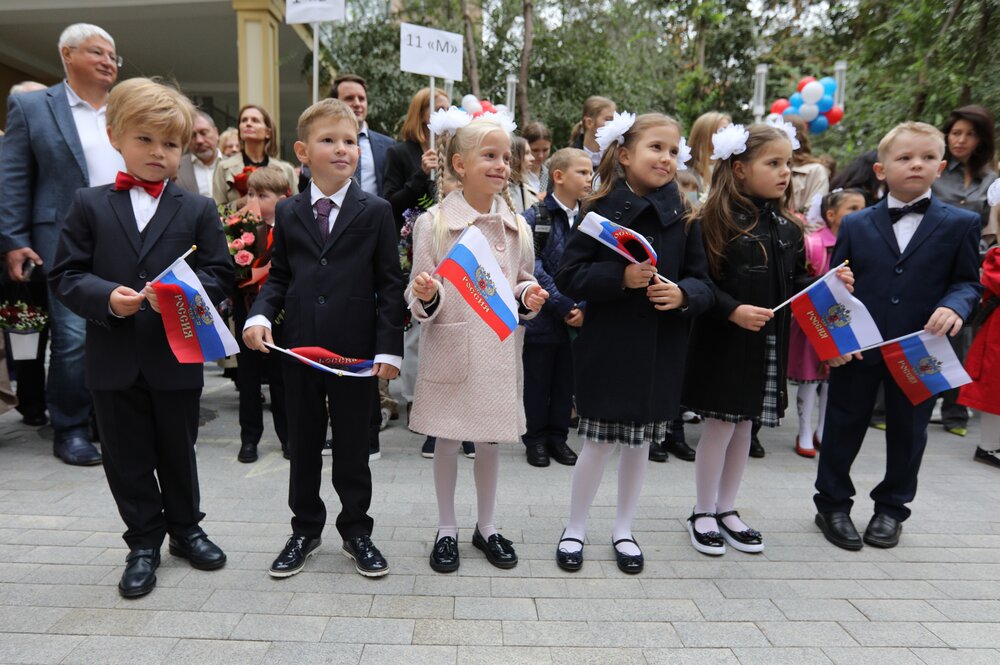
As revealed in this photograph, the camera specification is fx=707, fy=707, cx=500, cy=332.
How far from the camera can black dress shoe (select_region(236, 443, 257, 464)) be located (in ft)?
15.0

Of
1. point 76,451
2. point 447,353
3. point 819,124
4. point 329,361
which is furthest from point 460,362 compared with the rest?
point 819,124

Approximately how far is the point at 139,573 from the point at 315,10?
5.20 m

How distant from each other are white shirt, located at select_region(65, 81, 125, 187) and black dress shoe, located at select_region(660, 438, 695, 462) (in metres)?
4.06

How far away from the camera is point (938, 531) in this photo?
3.73 meters

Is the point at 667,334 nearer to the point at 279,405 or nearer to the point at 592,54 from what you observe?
the point at 279,405

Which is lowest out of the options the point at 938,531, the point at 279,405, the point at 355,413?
the point at 938,531

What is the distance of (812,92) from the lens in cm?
1099

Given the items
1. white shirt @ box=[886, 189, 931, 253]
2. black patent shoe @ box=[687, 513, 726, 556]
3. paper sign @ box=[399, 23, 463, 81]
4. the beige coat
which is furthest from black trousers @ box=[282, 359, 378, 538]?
paper sign @ box=[399, 23, 463, 81]

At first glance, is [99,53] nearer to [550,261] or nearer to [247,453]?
[247,453]

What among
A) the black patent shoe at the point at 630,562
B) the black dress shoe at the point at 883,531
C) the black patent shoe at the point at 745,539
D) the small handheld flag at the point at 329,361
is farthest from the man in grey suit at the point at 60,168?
the black dress shoe at the point at 883,531

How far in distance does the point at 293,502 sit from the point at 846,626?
2297mm

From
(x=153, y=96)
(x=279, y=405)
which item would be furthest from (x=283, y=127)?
(x=153, y=96)

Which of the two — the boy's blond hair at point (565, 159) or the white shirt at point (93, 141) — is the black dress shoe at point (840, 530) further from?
the white shirt at point (93, 141)

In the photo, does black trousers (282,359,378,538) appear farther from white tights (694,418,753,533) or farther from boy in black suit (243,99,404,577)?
white tights (694,418,753,533)
